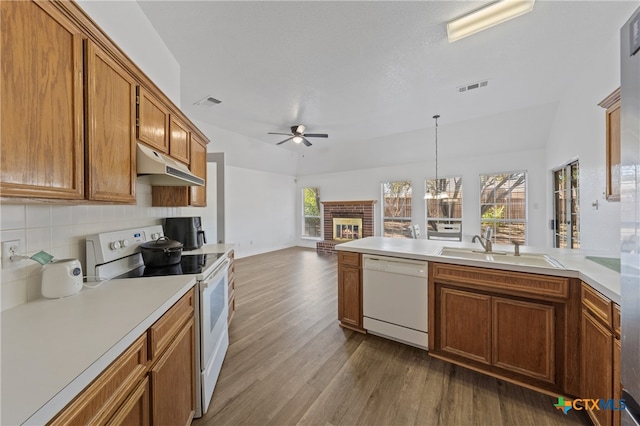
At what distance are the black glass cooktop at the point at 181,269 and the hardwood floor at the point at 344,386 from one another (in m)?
0.91

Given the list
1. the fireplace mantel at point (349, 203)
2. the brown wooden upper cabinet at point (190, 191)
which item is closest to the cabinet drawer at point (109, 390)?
the brown wooden upper cabinet at point (190, 191)

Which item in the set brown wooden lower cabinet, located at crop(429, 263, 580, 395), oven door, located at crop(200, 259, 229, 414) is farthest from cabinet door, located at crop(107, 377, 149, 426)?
brown wooden lower cabinet, located at crop(429, 263, 580, 395)

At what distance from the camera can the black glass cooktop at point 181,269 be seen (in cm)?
161

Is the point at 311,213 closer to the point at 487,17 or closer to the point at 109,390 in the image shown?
the point at 487,17

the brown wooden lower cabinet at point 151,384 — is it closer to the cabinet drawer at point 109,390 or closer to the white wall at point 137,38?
the cabinet drawer at point 109,390

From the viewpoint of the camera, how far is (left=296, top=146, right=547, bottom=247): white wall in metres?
4.88

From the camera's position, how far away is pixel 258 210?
6.93m

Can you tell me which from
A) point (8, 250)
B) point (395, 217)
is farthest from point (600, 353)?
point (395, 217)

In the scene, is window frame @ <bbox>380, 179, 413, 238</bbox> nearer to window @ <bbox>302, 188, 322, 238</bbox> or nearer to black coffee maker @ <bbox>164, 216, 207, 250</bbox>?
window @ <bbox>302, 188, 322, 238</bbox>

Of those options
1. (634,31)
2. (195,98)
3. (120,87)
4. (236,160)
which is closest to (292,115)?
(195,98)

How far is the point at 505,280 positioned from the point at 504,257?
1.64 ft

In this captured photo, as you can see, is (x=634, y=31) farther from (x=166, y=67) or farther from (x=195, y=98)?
(x=195, y=98)

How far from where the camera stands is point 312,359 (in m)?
2.12

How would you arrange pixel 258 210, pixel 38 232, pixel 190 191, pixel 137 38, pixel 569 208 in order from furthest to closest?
→ pixel 258 210, pixel 569 208, pixel 190 191, pixel 137 38, pixel 38 232
